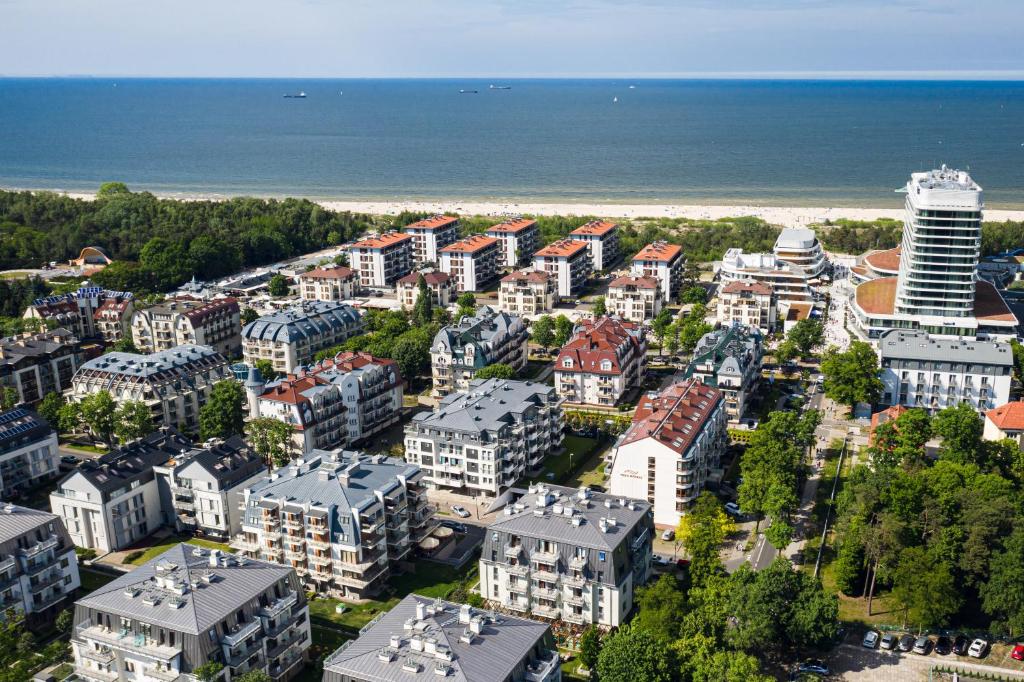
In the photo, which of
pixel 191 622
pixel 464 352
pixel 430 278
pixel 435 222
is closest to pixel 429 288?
pixel 430 278

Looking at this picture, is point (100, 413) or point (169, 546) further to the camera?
point (100, 413)

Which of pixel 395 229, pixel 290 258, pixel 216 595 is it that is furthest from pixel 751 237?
pixel 216 595

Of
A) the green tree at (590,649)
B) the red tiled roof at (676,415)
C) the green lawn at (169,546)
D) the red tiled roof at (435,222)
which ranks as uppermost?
the red tiled roof at (435,222)

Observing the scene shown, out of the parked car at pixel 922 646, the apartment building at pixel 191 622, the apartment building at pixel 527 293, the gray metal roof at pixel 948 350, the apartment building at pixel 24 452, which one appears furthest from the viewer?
the apartment building at pixel 527 293

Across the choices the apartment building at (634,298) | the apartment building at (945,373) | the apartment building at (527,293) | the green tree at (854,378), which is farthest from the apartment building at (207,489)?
the apartment building at (634,298)

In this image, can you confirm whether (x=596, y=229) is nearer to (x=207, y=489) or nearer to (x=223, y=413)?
(x=223, y=413)

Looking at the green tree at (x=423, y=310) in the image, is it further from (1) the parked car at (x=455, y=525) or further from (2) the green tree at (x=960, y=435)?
(2) the green tree at (x=960, y=435)
